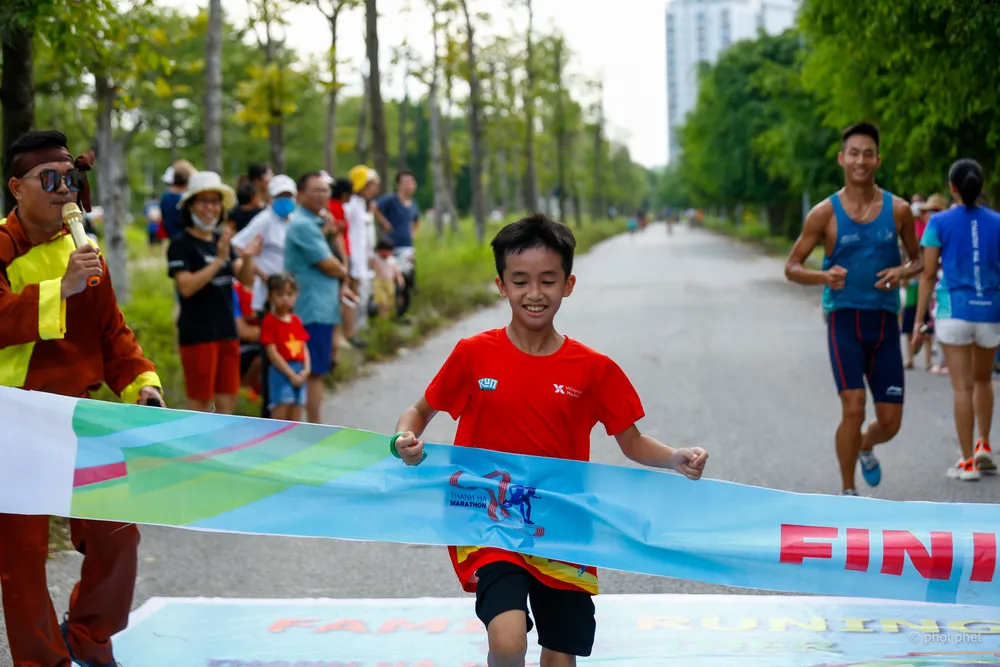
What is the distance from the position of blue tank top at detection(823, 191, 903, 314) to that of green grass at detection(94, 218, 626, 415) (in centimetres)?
500

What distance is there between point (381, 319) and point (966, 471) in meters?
9.90

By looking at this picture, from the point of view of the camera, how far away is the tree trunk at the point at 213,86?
16.8 meters

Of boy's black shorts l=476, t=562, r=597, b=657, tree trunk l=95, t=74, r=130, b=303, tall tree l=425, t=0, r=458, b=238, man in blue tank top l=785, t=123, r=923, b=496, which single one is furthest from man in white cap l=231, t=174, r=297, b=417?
tall tree l=425, t=0, r=458, b=238

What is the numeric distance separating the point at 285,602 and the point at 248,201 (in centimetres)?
644

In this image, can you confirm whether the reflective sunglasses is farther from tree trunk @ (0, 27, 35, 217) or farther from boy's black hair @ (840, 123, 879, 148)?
tree trunk @ (0, 27, 35, 217)

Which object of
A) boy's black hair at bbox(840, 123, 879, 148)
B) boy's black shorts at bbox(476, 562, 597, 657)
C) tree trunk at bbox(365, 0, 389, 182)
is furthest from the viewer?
tree trunk at bbox(365, 0, 389, 182)

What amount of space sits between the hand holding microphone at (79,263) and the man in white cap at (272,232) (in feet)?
19.7

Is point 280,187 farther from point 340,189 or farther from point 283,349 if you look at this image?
point 340,189

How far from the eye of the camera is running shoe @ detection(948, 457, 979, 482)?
8.16m

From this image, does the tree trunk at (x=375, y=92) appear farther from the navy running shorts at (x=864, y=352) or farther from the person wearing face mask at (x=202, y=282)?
the navy running shorts at (x=864, y=352)

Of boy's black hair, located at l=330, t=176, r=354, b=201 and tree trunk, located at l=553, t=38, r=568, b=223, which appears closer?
boy's black hair, located at l=330, t=176, r=354, b=201

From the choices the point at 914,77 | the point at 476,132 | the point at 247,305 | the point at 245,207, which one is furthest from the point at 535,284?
the point at 476,132

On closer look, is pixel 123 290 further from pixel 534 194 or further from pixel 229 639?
pixel 534 194

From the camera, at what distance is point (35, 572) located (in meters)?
4.34
